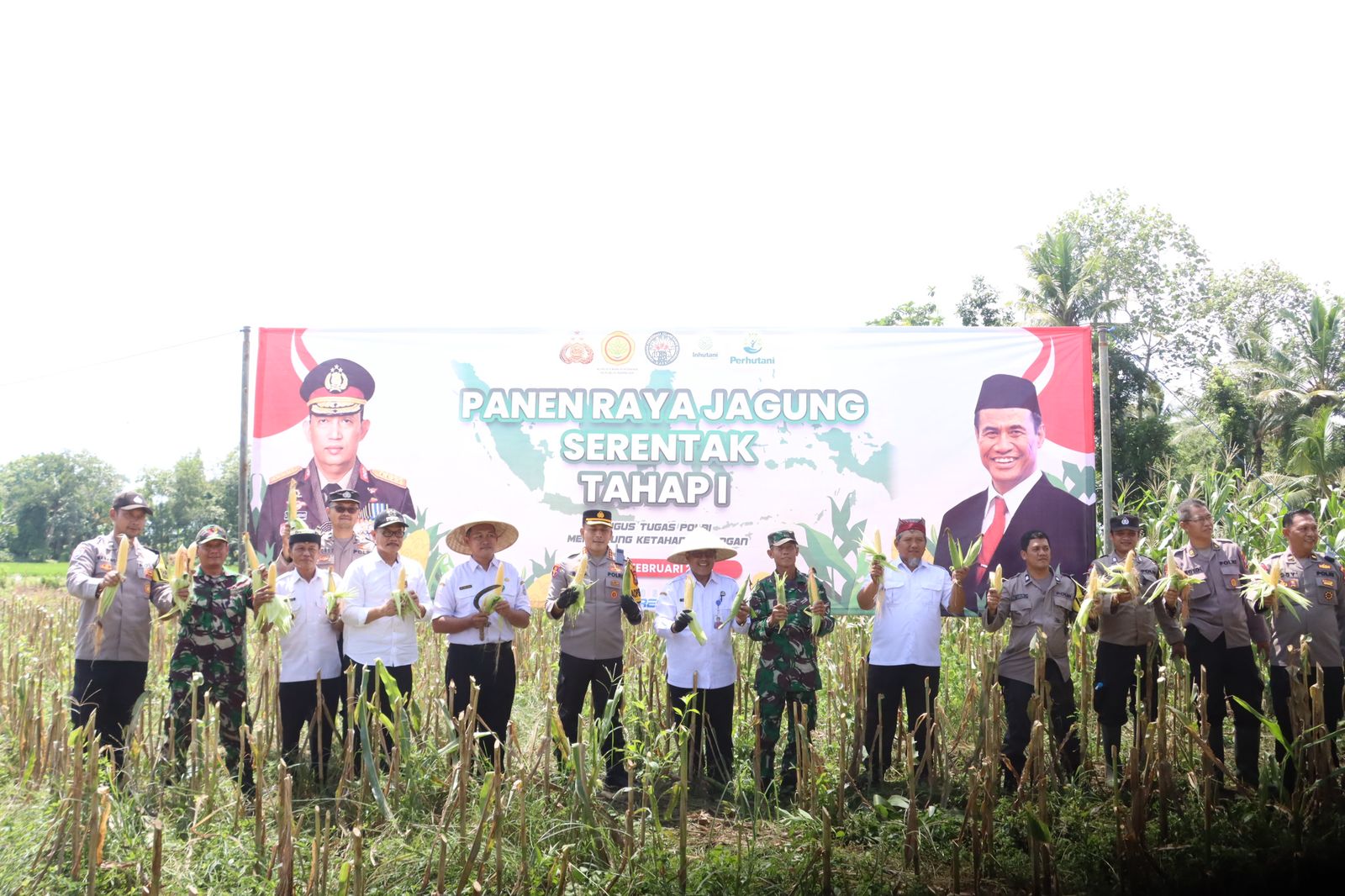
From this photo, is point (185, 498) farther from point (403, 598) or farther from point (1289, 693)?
point (1289, 693)

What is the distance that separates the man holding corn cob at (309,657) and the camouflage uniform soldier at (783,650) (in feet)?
8.08

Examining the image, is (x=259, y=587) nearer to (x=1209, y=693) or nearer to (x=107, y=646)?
(x=107, y=646)

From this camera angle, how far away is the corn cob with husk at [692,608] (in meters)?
5.37

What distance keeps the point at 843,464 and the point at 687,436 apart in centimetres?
148

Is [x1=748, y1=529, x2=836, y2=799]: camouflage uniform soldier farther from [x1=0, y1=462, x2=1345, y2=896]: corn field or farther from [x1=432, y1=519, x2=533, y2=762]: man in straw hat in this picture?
[x1=432, y1=519, x2=533, y2=762]: man in straw hat

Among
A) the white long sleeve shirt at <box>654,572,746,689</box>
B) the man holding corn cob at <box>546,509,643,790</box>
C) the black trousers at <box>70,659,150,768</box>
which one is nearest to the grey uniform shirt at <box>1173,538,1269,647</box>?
the white long sleeve shirt at <box>654,572,746,689</box>

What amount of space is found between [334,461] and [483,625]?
422cm

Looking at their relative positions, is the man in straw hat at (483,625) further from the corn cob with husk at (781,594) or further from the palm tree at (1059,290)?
the palm tree at (1059,290)

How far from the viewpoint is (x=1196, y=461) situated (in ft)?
88.2

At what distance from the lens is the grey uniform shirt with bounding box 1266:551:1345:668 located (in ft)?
18.4

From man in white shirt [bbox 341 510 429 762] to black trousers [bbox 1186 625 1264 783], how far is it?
4.60 m

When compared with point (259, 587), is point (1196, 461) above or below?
above

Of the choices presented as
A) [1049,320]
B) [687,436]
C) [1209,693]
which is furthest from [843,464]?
[1049,320]

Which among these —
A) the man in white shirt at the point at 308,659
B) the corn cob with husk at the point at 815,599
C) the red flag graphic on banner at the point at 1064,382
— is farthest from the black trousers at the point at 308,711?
the red flag graphic on banner at the point at 1064,382
